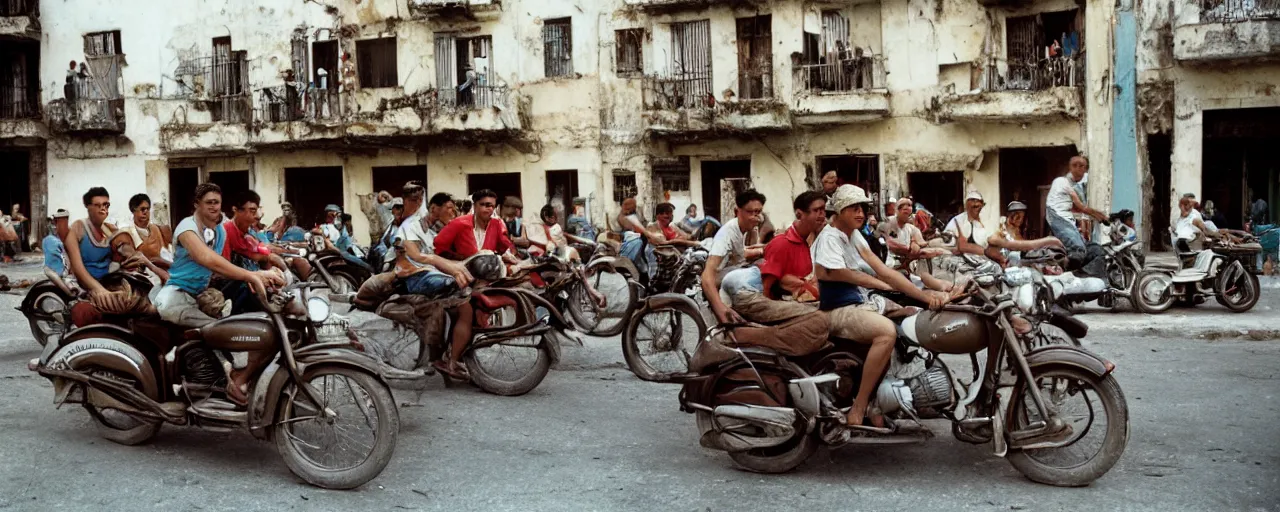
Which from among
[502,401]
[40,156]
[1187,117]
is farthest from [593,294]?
[40,156]

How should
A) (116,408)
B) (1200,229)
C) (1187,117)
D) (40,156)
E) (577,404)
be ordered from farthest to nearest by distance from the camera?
(40,156) < (1187,117) < (1200,229) < (577,404) < (116,408)

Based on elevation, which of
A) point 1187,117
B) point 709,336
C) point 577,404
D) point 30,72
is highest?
point 30,72

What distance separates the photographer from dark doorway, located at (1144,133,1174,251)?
2398 centimetres

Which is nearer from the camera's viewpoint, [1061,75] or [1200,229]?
[1200,229]

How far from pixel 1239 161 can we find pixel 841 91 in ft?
26.9

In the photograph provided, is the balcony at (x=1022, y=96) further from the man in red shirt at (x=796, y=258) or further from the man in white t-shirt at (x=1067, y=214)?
the man in red shirt at (x=796, y=258)

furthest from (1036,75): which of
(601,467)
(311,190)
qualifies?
(601,467)

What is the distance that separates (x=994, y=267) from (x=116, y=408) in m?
4.85

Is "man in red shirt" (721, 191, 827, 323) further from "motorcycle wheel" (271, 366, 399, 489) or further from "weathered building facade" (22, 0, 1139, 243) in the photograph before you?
"weathered building facade" (22, 0, 1139, 243)

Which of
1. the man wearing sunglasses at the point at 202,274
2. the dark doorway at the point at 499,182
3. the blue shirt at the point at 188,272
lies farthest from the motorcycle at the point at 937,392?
the dark doorway at the point at 499,182

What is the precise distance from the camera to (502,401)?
27.7ft

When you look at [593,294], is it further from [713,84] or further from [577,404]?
[713,84]

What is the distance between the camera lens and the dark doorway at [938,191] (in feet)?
88.3

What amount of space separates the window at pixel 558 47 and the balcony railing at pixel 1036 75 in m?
10.2
